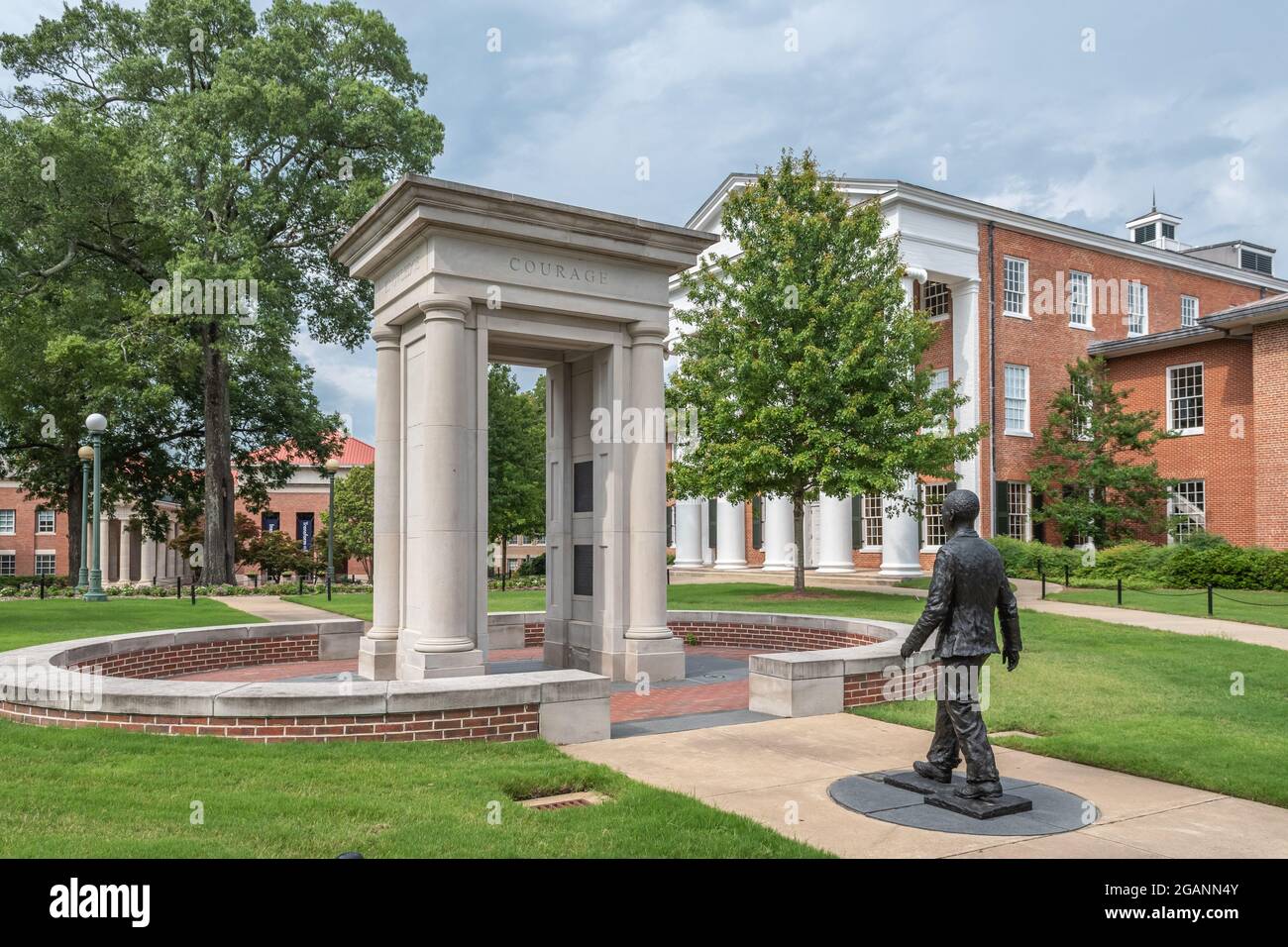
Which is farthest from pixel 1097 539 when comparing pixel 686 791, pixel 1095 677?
pixel 686 791

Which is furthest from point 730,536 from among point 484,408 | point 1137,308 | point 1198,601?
point 484,408

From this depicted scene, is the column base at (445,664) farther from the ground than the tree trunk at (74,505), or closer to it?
closer to it

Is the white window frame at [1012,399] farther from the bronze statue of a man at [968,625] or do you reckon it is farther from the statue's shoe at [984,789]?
the statue's shoe at [984,789]

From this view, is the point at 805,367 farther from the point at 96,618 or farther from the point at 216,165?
the point at 216,165

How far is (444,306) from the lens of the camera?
10.9m

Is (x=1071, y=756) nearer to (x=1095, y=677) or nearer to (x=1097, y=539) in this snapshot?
(x=1095, y=677)

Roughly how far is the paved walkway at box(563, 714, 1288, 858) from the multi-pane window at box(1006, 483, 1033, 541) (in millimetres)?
28150

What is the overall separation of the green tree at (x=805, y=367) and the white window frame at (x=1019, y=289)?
11.8 m

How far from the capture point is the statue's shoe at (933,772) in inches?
264

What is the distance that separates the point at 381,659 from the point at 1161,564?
2466cm

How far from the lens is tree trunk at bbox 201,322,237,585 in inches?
1312

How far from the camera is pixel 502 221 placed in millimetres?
11086

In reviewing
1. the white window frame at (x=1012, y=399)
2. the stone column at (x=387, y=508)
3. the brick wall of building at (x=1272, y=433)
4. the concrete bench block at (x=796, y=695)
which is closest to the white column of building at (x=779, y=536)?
the white window frame at (x=1012, y=399)
